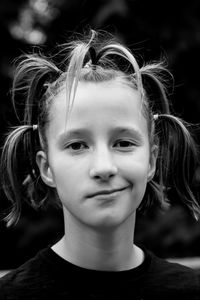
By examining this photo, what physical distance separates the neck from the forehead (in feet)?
1.12

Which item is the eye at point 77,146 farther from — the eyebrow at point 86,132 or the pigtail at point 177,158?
the pigtail at point 177,158

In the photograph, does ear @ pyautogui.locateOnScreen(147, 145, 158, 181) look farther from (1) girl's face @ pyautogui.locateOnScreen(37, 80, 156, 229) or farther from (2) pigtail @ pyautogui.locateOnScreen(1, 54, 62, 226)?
(2) pigtail @ pyautogui.locateOnScreen(1, 54, 62, 226)

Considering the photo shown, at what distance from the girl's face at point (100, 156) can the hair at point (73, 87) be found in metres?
0.11

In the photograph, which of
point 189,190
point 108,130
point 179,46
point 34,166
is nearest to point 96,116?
point 108,130

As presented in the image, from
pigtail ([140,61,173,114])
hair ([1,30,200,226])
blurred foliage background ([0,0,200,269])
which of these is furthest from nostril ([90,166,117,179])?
blurred foliage background ([0,0,200,269])

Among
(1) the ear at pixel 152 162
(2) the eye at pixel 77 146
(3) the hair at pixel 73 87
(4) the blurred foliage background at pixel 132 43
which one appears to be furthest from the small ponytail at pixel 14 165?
(4) the blurred foliage background at pixel 132 43

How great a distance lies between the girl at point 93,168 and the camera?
1.84 metres

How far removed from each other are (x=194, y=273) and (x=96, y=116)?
730 mm

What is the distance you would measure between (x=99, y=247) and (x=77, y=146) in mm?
357

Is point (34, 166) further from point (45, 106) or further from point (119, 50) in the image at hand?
point (119, 50)

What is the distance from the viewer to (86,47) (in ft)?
6.72

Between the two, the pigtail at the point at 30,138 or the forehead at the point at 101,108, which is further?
the pigtail at the point at 30,138

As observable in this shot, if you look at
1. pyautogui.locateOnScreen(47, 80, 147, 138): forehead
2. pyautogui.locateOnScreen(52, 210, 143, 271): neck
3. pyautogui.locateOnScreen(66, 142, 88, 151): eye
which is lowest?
pyautogui.locateOnScreen(52, 210, 143, 271): neck

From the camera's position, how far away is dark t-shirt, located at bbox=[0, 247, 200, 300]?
1.91 m
